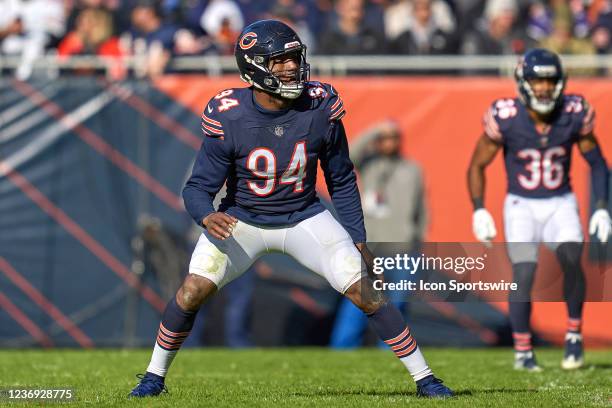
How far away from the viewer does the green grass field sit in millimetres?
5738

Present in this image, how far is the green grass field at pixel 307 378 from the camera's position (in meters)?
5.74

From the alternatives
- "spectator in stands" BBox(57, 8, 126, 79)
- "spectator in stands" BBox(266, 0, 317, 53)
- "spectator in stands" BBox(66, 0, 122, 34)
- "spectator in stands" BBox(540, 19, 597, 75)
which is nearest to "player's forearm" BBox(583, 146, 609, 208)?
"spectator in stands" BBox(540, 19, 597, 75)

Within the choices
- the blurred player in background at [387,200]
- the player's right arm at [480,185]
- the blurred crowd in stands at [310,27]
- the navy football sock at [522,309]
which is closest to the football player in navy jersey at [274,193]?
the player's right arm at [480,185]

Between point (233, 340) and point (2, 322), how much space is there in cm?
208

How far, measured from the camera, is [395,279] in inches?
261

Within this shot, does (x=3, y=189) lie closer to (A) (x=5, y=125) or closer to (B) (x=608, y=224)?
(A) (x=5, y=125)

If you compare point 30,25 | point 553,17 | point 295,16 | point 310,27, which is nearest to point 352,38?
point 295,16

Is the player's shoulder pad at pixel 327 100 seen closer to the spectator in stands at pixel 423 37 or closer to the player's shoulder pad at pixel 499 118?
the player's shoulder pad at pixel 499 118

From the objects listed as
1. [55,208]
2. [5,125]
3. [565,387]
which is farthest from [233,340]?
[565,387]

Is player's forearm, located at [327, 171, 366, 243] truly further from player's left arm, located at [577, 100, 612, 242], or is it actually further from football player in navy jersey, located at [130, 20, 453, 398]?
player's left arm, located at [577, 100, 612, 242]

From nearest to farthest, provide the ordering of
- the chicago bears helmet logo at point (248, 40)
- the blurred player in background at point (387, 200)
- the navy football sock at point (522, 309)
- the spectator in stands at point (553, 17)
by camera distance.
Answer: the chicago bears helmet logo at point (248, 40)
the navy football sock at point (522, 309)
the blurred player in background at point (387, 200)
the spectator in stands at point (553, 17)

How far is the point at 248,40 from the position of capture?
19.1 feet

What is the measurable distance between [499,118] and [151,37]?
467 cm

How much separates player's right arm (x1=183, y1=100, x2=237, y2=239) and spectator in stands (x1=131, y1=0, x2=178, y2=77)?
521cm
